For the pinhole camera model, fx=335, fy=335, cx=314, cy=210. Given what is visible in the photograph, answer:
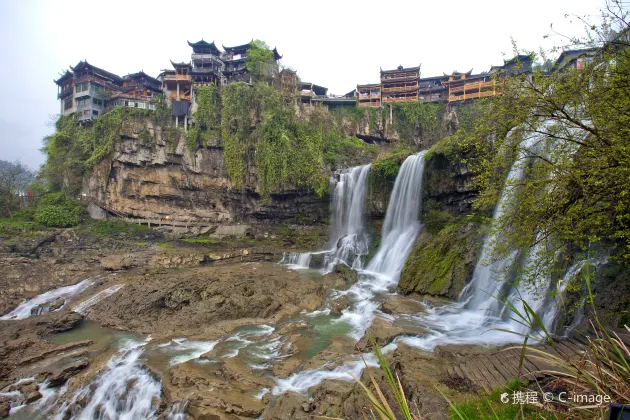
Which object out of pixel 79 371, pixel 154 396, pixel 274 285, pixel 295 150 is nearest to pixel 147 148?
pixel 295 150

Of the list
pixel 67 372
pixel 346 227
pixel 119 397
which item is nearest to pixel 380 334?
pixel 119 397

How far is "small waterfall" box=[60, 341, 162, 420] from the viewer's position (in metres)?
7.55

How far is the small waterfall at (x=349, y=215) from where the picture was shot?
2247 cm

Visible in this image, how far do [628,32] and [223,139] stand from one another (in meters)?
28.8

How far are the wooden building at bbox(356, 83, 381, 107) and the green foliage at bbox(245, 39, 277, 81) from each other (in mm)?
9947

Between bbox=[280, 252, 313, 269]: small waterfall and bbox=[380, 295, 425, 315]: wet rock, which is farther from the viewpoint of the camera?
bbox=[280, 252, 313, 269]: small waterfall

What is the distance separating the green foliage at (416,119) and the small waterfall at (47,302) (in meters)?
31.0

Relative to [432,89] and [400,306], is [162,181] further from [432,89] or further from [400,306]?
[432,89]

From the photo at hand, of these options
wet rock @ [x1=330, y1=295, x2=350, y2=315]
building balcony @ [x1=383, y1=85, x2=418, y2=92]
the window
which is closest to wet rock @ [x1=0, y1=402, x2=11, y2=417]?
wet rock @ [x1=330, y1=295, x2=350, y2=315]

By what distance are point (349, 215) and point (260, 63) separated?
66.9ft

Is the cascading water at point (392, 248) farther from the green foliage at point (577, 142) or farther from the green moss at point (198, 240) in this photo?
the green moss at point (198, 240)

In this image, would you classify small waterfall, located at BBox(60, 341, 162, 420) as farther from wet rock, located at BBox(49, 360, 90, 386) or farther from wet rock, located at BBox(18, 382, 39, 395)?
wet rock, located at BBox(18, 382, 39, 395)

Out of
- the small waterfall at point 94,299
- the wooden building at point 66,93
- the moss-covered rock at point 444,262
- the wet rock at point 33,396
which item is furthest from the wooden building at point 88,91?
the moss-covered rock at point 444,262

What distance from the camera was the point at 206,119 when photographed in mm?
31188
